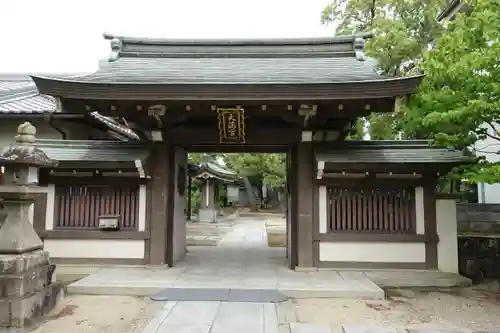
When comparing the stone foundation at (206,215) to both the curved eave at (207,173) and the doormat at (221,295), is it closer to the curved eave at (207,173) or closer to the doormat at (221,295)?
the curved eave at (207,173)

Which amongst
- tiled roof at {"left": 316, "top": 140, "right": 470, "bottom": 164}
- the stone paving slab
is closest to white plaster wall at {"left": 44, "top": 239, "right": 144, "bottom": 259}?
the stone paving slab

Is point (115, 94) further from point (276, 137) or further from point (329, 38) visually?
point (329, 38)

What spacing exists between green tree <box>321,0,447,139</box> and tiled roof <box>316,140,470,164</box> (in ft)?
6.23

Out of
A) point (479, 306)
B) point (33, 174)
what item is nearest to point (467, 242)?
point (479, 306)

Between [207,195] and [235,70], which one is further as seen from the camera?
[207,195]

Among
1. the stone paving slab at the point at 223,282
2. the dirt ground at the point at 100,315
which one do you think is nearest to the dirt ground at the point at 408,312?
the stone paving slab at the point at 223,282

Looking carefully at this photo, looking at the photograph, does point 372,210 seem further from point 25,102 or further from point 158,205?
point 25,102

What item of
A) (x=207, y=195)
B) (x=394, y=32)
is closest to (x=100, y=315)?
(x=394, y=32)

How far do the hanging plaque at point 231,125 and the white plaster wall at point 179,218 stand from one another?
4.35ft

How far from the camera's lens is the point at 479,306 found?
18.5 ft

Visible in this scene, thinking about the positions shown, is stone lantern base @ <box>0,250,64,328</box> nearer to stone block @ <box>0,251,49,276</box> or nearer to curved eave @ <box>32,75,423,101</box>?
stone block @ <box>0,251,49,276</box>

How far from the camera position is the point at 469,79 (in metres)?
5.79

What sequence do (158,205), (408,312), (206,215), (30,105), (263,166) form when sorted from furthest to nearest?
1. (263,166)
2. (206,215)
3. (30,105)
4. (158,205)
5. (408,312)

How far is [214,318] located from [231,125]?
11.8 feet
